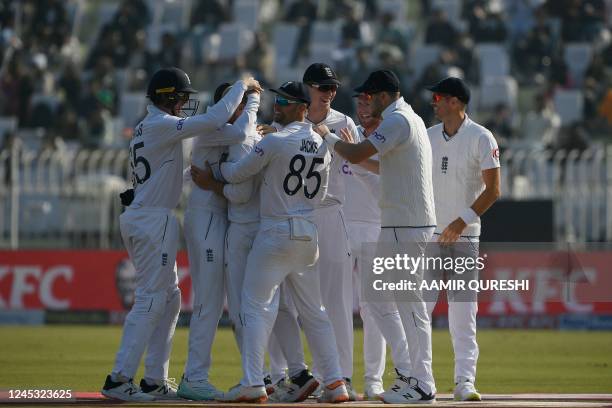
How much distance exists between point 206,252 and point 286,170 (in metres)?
1.08

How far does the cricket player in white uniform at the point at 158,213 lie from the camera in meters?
11.0

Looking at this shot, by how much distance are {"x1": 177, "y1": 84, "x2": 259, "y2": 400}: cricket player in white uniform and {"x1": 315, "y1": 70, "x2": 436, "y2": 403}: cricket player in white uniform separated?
802 mm

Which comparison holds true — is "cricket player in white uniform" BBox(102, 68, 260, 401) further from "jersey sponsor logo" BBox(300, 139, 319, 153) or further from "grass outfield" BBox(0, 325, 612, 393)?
"grass outfield" BBox(0, 325, 612, 393)

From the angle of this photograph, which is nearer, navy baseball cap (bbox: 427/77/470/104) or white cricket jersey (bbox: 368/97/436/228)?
Answer: white cricket jersey (bbox: 368/97/436/228)

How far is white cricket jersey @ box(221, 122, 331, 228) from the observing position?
1064cm

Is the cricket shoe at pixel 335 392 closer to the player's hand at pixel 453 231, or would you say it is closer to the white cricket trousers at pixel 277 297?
the white cricket trousers at pixel 277 297

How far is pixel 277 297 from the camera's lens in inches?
430

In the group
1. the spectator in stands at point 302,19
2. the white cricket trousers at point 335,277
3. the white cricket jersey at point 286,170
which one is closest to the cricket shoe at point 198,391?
the white cricket trousers at point 335,277

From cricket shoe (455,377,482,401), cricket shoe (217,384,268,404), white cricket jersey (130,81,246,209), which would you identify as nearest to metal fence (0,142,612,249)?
cricket shoe (455,377,482,401)

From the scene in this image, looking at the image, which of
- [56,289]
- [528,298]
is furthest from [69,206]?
[528,298]

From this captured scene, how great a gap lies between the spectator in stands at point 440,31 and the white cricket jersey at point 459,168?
15.7 metres

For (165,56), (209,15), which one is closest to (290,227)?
(165,56)

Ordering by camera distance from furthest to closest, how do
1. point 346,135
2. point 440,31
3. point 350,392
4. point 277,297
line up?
point 440,31, point 346,135, point 350,392, point 277,297

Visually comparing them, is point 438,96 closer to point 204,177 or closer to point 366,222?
point 366,222
